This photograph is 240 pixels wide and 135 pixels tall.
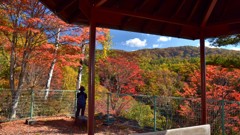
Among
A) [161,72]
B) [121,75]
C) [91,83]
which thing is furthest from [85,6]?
[161,72]

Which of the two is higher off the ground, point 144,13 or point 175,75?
point 144,13

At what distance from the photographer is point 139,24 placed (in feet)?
12.7

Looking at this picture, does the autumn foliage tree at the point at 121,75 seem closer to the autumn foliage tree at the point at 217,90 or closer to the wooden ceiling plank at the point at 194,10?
the autumn foliage tree at the point at 217,90

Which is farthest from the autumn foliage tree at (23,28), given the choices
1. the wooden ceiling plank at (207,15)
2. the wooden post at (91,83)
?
the wooden ceiling plank at (207,15)

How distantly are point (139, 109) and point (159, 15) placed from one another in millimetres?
5360

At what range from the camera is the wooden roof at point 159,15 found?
322 centimetres

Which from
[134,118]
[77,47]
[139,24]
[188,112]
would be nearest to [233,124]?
[188,112]

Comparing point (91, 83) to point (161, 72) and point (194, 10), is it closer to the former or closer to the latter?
point (194, 10)

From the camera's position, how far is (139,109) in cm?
832

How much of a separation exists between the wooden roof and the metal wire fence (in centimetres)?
235

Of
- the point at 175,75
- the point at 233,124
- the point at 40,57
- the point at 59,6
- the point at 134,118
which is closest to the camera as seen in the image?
the point at 59,6

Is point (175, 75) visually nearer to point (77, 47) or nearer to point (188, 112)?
point (188, 112)

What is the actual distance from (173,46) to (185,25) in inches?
423

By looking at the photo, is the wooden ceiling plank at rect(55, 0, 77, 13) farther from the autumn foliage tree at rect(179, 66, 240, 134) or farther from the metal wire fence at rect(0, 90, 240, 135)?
the autumn foliage tree at rect(179, 66, 240, 134)
